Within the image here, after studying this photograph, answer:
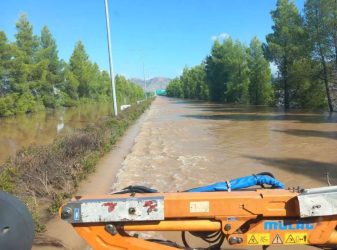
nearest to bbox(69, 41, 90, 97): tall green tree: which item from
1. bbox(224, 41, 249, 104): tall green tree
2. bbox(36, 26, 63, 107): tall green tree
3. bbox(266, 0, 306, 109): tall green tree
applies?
bbox(36, 26, 63, 107): tall green tree

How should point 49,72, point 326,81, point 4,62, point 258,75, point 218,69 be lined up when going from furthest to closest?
1. point 218,69
2. point 49,72
3. point 258,75
4. point 4,62
5. point 326,81

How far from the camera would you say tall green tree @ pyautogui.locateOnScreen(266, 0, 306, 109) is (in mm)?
39500

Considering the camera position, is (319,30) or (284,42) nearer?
(319,30)

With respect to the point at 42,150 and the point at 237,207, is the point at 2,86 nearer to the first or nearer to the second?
the point at 42,150

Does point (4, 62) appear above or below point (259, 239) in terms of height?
above

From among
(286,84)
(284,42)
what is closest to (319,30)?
(284,42)

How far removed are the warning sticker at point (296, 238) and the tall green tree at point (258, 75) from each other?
2013 inches

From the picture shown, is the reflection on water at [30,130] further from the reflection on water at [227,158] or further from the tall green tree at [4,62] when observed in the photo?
the tall green tree at [4,62]

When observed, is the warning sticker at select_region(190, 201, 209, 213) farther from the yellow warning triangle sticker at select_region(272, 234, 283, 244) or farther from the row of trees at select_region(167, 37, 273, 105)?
the row of trees at select_region(167, 37, 273, 105)

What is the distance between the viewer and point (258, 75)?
55906mm

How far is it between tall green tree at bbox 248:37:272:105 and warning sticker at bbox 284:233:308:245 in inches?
2013

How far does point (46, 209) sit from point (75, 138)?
263 inches

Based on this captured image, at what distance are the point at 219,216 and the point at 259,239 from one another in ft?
1.31

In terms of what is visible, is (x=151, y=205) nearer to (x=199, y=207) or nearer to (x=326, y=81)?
(x=199, y=207)
